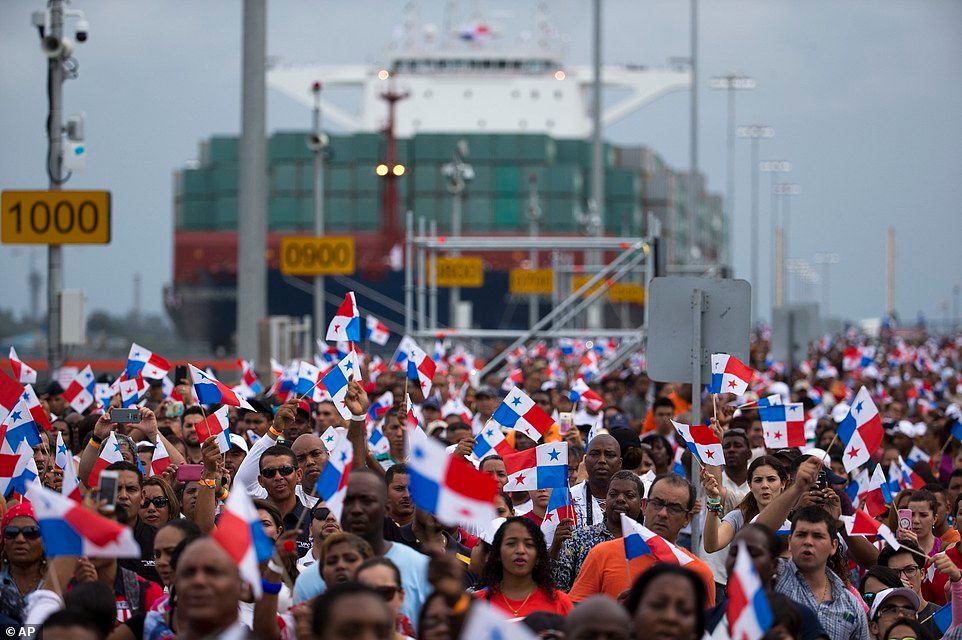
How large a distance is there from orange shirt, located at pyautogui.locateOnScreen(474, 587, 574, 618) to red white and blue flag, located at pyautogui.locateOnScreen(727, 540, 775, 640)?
1255 millimetres

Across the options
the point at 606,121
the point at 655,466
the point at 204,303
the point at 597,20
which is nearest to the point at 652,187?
the point at 606,121

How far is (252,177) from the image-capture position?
60.6 ft

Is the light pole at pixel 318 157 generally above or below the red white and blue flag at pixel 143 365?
above

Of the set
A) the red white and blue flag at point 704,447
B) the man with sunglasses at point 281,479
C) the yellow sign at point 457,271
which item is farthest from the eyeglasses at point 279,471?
the yellow sign at point 457,271

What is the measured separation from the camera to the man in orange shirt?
22.3 feet

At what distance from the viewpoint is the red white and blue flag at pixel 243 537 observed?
516cm

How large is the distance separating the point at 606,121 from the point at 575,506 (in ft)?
193

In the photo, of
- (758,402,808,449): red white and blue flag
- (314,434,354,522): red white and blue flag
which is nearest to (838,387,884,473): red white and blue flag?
(758,402,808,449): red white and blue flag

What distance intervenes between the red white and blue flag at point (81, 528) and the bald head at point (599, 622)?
60.1 inches

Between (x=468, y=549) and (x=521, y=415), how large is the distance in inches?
105

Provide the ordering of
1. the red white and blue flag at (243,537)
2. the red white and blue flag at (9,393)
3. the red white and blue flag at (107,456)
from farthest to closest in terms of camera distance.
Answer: the red white and blue flag at (9,393) → the red white and blue flag at (107,456) → the red white and blue flag at (243,537)

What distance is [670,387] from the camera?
15547 millimetres

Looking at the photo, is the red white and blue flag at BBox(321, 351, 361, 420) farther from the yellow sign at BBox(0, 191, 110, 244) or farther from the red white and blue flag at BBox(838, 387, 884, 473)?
the yellow sign at BBox(0, 191, 110, 244)

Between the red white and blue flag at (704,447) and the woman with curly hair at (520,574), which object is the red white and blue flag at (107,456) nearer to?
the woman with curly hair at (520,574)
